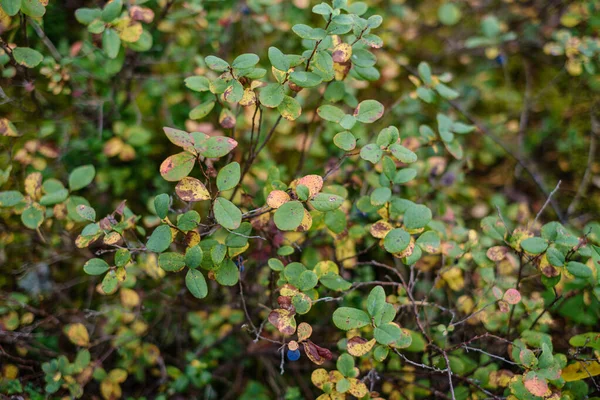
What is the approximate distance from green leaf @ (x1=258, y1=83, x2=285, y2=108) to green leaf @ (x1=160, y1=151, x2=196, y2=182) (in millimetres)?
246

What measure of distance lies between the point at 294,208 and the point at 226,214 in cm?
18

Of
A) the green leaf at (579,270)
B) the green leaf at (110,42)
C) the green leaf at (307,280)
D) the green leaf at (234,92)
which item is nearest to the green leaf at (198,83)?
the green leaf at (234,92)

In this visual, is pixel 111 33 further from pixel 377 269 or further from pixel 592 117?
pixel 592 117

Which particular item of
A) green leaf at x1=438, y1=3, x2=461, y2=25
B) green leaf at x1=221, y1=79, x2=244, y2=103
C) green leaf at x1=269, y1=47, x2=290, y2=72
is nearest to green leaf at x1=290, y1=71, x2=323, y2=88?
green leaf at x1=269, y1=47, x2=290, y2=72

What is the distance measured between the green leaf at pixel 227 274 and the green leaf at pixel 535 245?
840 mm

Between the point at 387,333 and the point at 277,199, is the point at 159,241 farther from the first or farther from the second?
the point at 387,333

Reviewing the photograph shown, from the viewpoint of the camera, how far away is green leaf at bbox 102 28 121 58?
4.76ft

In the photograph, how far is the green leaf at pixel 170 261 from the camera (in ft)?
3.77

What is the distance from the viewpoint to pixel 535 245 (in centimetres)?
125

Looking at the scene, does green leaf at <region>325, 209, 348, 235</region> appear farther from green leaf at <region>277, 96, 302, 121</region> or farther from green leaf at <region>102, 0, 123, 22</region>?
green leaf at <region>102, 0, 123, 22</region>

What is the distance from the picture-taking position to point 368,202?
4.68 ft

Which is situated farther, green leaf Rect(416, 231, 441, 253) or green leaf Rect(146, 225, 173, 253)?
green leaf Rect(416, 231, 441, 253)

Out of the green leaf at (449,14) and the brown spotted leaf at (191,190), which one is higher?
the brown spotted leaf at (191,190)

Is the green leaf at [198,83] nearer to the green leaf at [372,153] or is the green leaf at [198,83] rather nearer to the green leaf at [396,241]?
the green leaf at [372,153]
